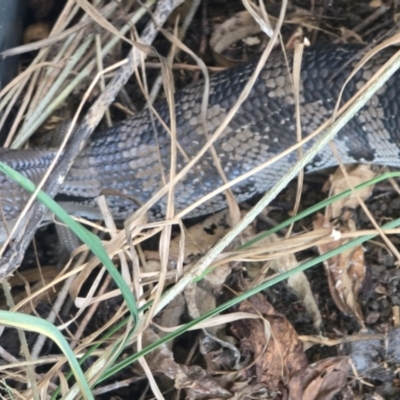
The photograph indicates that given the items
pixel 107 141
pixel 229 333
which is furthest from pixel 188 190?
pixel 229 333

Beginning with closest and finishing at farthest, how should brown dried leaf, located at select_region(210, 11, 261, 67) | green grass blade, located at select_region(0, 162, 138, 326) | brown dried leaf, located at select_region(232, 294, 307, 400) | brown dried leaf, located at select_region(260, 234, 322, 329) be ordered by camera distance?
green grass blade, located at select_region(0, 162, 138, 326), brown dried leaf, located at select_region(232, 294, 307, 400), brown dried leaf, located at select_region(260, 234, 322, 329), brown dried leaf, located at select_region(210, 11, 261, 67)

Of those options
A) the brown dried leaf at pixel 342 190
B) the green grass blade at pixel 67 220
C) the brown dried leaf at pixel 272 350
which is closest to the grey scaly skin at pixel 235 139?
the brown dried leaf at pixel 342 190

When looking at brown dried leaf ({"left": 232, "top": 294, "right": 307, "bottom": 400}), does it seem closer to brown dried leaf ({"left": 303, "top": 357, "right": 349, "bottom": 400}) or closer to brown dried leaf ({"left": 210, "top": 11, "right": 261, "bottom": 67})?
brown dried leaf ({"left": 303, "top": 357, "right": 349, "bottom": 400})

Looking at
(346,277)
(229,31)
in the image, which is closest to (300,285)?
(346,277)

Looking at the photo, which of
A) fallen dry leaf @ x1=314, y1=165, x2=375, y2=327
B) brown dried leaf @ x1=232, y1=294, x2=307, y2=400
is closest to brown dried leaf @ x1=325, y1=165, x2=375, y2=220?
fallen dry leaf @ x1=314, y1=165, x2=375, y2=327

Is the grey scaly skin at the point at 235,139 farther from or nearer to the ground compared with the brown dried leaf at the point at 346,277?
farther from the ground

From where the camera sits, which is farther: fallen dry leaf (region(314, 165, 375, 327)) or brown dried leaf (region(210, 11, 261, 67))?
brown dried leaf (region(210, 11, 261, 67))

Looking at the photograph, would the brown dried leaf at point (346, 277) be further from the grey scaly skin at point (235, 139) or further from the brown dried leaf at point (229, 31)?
the brown dried leaf at point (229, 31)
